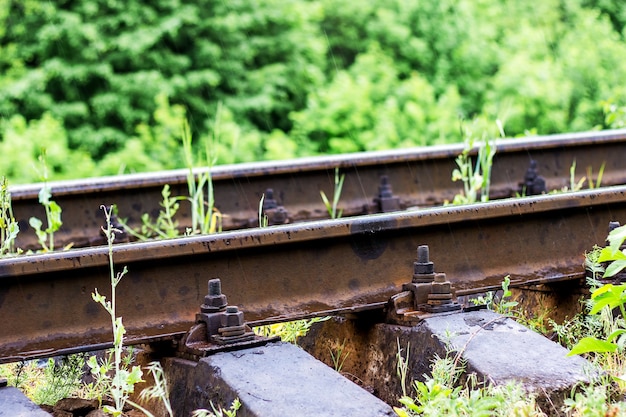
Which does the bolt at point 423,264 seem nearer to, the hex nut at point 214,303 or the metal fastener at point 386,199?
the hex nut at point 214,303

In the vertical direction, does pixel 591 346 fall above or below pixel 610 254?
below

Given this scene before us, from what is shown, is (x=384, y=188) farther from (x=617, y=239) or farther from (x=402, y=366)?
(x=617, y=239)

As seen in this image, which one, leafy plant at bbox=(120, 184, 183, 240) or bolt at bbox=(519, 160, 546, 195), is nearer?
leafy plant at bbox=(120, 184, 183, 240)

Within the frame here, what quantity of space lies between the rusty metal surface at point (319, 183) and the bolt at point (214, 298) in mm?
2040

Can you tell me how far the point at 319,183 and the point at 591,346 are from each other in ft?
9.64

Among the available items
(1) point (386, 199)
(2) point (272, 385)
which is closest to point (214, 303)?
(2) point (272, 385)

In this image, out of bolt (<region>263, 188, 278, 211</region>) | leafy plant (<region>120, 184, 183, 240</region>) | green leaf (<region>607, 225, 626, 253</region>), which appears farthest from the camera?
bolt (<region>263, 188, 278, 211</region>)

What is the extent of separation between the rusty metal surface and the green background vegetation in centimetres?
788

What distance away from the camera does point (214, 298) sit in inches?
110

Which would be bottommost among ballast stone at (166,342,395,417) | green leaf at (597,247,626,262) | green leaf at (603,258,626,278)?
ballast stone at (166,342,395,417)

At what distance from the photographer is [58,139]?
48.0 feet

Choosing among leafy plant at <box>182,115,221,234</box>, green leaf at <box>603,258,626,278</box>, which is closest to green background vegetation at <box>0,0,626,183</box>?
leafy plant at <box>182,115,221,234</box>

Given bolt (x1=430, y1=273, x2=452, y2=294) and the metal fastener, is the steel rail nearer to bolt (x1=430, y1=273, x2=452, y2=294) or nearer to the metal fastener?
bolt (x1=430, y1=273, x2=452, y2=294)

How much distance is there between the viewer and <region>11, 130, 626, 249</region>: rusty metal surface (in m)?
4.84
